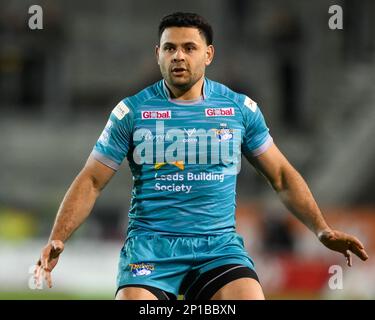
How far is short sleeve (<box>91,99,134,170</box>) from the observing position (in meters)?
6.32

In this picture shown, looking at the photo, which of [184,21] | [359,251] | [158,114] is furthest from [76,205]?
[359,251]

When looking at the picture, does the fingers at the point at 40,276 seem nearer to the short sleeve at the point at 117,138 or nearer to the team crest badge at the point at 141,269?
the team crest badge at the point at 141,269

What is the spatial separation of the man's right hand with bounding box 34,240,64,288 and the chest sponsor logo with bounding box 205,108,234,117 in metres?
1.23

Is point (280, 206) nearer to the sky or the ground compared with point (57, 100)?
nearer to the ground

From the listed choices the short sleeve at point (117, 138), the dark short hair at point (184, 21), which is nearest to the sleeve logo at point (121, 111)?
the short sleeve at point (117, 138)

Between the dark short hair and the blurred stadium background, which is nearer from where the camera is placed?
the dark short hair

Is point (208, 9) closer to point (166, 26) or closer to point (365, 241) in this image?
point (365, 241)

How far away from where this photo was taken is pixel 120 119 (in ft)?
20.7

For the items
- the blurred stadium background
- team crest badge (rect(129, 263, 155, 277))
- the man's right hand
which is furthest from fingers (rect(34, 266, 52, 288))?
the blurred stadium background

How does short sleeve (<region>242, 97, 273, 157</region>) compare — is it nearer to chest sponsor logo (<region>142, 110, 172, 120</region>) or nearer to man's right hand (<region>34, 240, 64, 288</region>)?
chest sponsor logo (<region>142, 110, 172, 120</region>)

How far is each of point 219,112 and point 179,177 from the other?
50 cm

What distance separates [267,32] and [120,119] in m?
16.4

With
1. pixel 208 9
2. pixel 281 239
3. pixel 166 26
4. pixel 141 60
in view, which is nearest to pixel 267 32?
pixel 208 9

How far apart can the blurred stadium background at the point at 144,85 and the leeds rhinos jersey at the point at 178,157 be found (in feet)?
37.2
